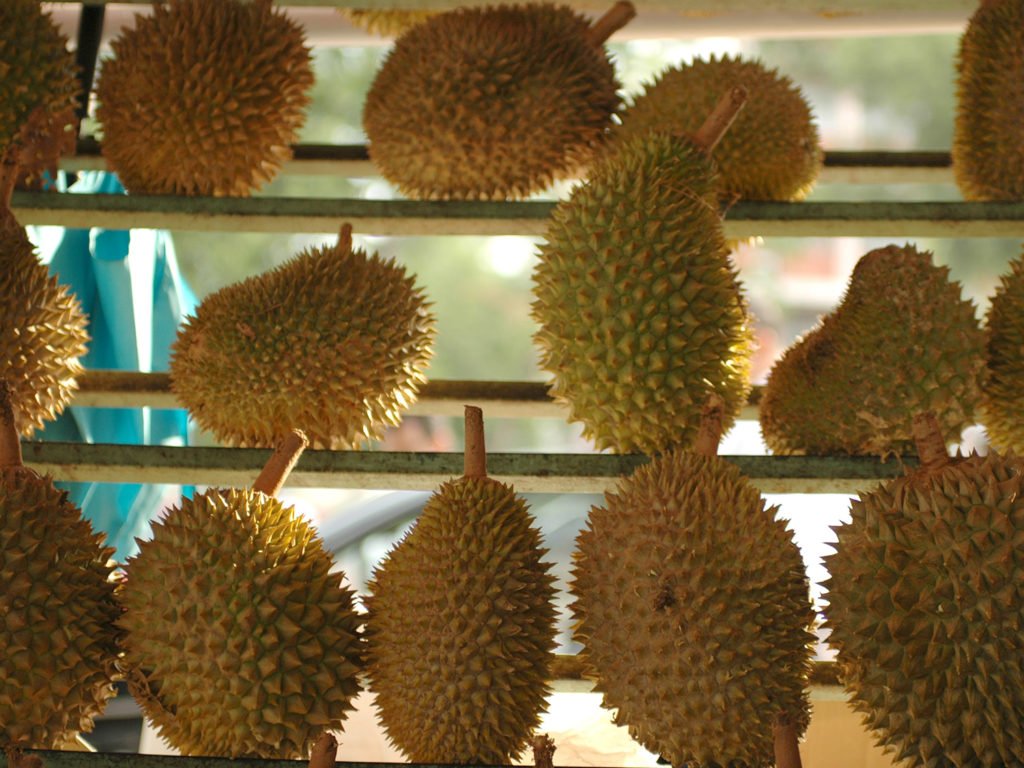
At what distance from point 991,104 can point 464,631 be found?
3.60 ft

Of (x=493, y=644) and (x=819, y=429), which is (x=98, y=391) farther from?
(x=819, y=429)

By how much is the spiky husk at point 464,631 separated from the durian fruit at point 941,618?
0.30m

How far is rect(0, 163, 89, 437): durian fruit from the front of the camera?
4.41 ft

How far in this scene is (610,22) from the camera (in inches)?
65.6

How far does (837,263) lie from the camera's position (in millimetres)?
7840

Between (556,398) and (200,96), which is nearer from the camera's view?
(556,398)

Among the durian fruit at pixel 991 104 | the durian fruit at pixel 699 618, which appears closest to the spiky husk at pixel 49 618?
the durian fruit at pixel 699 618

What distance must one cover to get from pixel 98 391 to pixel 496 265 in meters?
5.39

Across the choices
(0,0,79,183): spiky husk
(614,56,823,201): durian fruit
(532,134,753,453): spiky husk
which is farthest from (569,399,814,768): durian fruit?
(0,0,79,183): spiky husk

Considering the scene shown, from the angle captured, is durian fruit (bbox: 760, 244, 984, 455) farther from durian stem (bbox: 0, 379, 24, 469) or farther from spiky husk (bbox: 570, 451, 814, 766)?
durian stem (bbox: 0, 379, 24, 469)

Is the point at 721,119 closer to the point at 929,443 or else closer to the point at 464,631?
the point at 929,443

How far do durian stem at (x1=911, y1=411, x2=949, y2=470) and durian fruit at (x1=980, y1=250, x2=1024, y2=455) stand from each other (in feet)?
0.98

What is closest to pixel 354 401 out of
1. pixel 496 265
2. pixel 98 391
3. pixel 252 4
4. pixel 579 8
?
pixel 98 391

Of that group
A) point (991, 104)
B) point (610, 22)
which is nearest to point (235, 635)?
point (610, 22)
